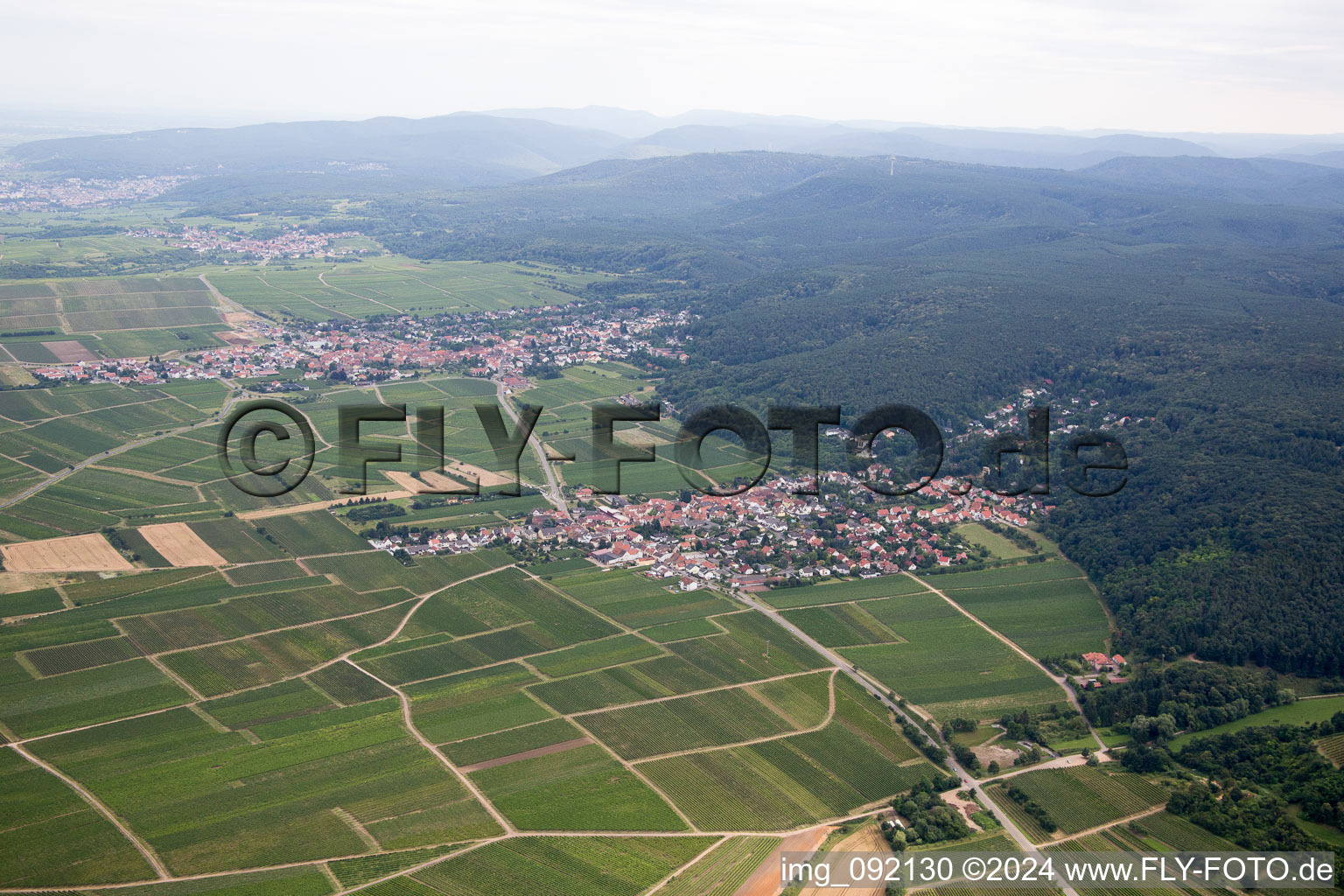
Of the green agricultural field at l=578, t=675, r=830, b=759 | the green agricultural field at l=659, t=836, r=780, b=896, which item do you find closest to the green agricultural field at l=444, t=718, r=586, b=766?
the green agricultural field at l=578, t=675, r=830, b=759

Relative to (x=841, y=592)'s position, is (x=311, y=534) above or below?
above

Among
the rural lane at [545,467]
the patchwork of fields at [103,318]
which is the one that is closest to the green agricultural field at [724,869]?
the rural lane at [545,467]

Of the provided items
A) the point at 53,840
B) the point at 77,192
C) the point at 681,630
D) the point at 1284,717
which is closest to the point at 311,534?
the point at 681,630

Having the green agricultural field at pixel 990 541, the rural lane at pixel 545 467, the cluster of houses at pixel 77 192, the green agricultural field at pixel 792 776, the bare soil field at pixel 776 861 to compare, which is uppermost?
the cluster of houses at pixel 77 192

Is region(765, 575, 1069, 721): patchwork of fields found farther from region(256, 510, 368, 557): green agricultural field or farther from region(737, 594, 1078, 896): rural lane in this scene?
region(256, 510, 368, 557): green agricultural field

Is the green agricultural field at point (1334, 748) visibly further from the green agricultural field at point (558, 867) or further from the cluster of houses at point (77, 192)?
the cluster of houses at point (77, 192)

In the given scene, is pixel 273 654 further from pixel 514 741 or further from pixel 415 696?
pixel 514 741
